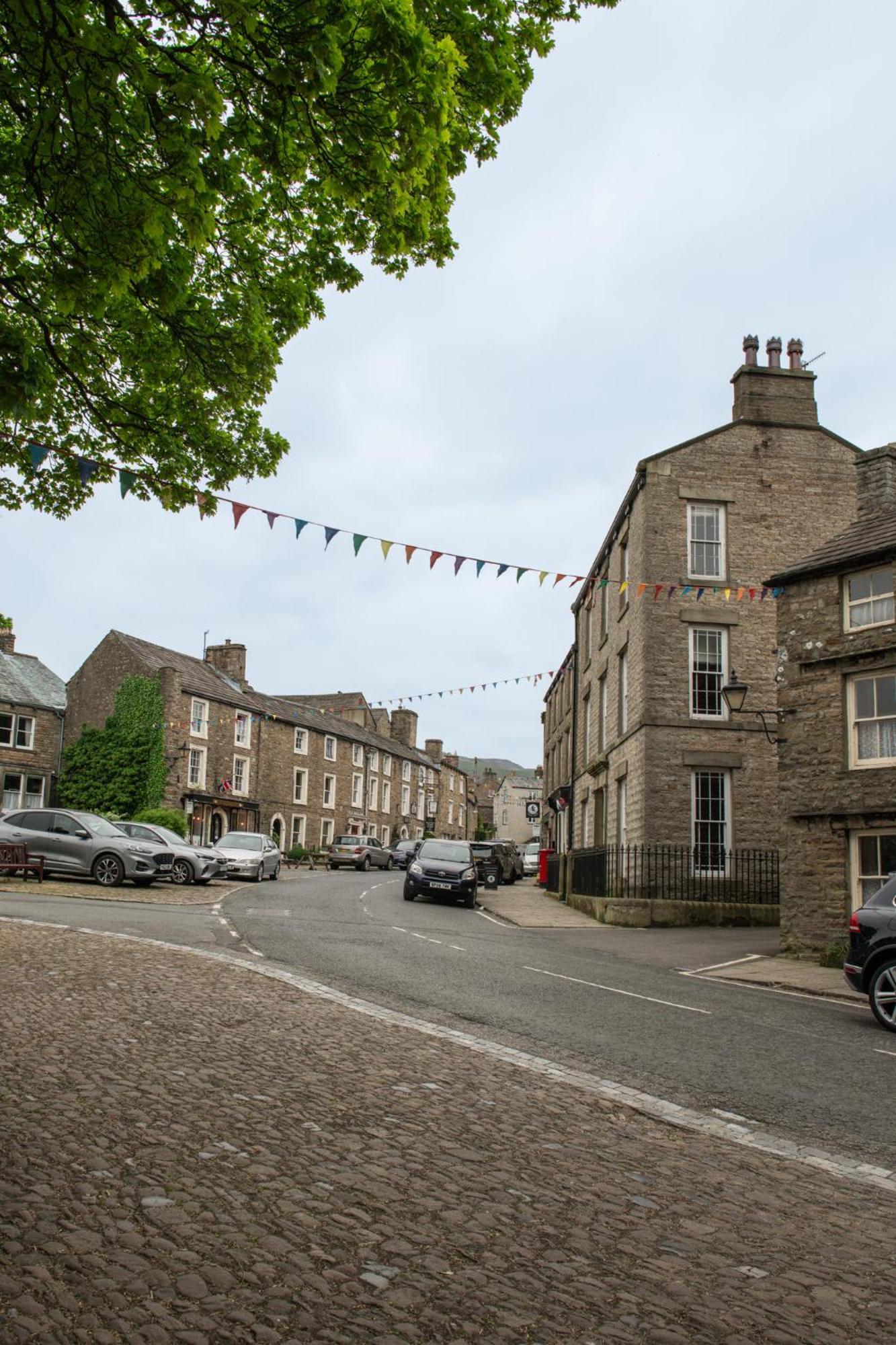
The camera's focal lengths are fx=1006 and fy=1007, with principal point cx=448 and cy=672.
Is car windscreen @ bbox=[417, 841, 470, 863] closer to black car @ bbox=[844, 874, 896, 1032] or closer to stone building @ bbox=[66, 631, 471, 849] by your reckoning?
black car @ bbox=[844, 874, 896, 1032]

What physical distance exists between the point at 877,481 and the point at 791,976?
9.33 metres

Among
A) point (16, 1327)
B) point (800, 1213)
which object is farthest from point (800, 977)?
point (16, 1327)

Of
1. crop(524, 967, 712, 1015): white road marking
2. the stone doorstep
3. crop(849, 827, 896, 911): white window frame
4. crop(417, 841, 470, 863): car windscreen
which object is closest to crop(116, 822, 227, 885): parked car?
crop(417, 841, 470, 863): car windscreen

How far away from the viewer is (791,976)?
14.2 metres

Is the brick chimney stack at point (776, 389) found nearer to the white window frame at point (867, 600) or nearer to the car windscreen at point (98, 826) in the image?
the white window frame at point (867, 600)

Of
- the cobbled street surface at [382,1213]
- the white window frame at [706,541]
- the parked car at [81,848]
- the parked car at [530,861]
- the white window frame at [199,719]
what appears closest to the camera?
the cobbled street surface at [382,1213]

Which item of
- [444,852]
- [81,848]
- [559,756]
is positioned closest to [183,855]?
[81,848]

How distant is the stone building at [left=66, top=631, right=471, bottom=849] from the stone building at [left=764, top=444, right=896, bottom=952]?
96.4 ft

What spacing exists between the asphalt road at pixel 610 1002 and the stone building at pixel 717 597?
4.33 metres

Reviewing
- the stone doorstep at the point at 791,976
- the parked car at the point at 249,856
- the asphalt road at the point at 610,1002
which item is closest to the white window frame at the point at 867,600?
the stone doorstep at the point at 791,976

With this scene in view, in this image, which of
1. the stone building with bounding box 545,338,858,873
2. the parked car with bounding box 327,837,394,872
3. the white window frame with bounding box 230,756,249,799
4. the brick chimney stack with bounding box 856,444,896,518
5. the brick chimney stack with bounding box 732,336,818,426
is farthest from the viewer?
the white window frame with bounding box 230,756,249,799

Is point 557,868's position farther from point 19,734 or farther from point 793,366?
point 19,734

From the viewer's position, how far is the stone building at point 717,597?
76.6ft

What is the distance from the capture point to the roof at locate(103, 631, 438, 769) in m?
43.9
